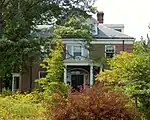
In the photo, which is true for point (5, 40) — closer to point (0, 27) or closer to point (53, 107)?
point (0, 27)

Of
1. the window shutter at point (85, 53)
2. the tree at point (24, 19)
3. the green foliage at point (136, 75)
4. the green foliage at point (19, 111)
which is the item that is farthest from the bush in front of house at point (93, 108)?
the window shutter at point (85, 53)

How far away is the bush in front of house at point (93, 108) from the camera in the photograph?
1255 centimetres

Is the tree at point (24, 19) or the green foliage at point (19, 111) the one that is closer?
the green foliage at point (19, 111)

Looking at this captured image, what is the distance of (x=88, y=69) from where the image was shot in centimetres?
4406

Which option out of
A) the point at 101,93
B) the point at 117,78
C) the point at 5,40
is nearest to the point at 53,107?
the point at 101,93

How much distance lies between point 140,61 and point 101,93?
16.6 feet

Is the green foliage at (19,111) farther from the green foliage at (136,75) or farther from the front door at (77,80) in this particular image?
the front door at (77,80)

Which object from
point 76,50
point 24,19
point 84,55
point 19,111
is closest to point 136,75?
point 19,111

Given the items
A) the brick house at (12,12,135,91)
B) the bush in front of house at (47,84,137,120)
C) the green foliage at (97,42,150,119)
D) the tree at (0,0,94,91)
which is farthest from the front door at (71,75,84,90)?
the bush in front of house at (47,84,137,120)

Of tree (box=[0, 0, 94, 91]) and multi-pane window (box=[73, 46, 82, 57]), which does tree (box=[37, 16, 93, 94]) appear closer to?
tree (box=[0, 0, 94, 91])

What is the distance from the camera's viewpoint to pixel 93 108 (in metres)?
12.6

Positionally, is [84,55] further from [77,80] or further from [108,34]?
[108,34]

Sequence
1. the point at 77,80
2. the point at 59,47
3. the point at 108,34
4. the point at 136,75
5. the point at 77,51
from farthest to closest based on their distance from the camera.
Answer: the point at 77,80, the point at 108,34, the point at 77,51, the point at 59,47, the point at 136,75

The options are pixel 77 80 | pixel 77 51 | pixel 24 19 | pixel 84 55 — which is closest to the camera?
pixel 24 19
